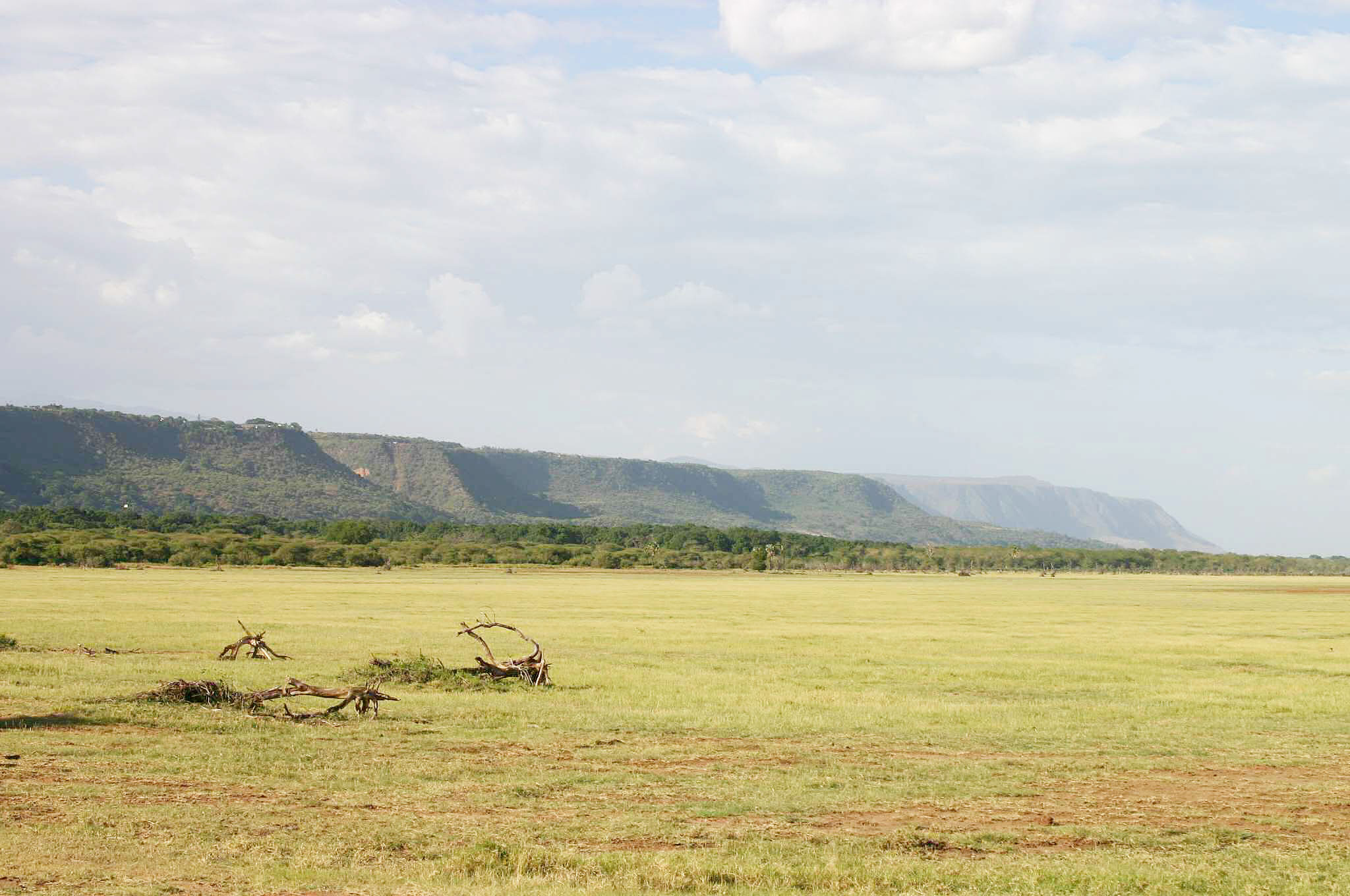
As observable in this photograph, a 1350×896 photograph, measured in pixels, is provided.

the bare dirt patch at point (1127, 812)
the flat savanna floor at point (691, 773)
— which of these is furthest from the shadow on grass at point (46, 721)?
the bare dirt patch at point (1127, 812)

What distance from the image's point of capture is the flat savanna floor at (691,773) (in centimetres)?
1147

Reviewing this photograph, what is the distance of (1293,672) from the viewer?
33844mm

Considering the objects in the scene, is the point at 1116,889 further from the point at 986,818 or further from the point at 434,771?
the point at 434,771

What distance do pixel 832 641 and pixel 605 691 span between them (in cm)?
1786

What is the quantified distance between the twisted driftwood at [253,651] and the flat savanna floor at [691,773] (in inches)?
16.4

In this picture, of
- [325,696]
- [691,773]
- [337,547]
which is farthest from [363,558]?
[691,773]

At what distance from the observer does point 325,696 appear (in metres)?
21.1

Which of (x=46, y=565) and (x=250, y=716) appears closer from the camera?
(x=250, y=716)

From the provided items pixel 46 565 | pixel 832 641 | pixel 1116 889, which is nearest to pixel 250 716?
pixel 1116 889

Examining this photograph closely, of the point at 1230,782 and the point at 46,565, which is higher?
the point at 1230,782

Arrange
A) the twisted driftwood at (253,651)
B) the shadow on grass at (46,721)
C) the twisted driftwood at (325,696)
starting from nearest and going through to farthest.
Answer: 1. the shadow on grass at (46,721)
2. the twisted driftwood at (325,696)
3. the twisted driftwood at (253,651)

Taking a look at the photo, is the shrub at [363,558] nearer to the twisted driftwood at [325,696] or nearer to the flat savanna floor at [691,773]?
the flat savanna floor at [691,773]

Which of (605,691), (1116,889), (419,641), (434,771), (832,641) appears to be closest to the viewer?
(1116,889)

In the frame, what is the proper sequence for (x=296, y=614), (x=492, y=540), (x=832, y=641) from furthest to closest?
(x=492, y=540), (x=296, y=614), (x=832, y=641)
